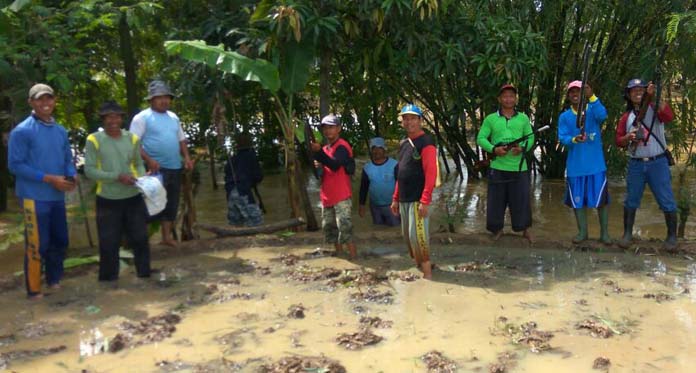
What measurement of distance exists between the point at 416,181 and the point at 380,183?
2752 millimetres

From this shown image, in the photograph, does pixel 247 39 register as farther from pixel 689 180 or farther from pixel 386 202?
pixel 689 180

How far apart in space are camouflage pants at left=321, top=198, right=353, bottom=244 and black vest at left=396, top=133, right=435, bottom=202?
0.83 meters

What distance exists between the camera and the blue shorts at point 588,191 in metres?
6.71

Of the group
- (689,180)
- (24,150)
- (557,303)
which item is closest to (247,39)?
(24,150)

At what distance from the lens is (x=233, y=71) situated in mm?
6859

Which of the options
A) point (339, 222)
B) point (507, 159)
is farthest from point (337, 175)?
point (507, 159)

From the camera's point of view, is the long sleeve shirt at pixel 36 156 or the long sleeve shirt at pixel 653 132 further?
the long sleeve shirt at pixel 653 132

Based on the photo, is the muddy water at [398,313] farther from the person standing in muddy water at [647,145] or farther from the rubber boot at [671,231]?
the person standing in muddy water at [647,145]

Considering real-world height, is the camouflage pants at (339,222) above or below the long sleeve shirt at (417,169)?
below

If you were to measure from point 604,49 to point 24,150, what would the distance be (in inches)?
328

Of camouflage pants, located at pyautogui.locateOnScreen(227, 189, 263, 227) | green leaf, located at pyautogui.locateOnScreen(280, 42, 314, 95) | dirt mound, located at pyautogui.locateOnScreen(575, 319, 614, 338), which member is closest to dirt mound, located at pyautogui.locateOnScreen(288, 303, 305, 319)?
dirt mound, located at pyautogui.locateOnScreen(575, 319, 614, 338)

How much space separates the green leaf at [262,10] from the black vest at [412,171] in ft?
7.68

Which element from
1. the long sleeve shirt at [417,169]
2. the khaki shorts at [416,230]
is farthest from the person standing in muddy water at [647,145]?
the khaki shorts at [416,230]

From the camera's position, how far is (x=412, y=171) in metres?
5.95
